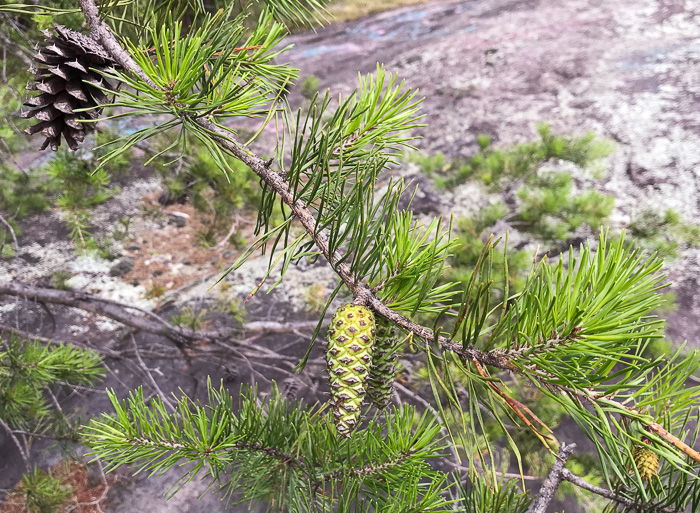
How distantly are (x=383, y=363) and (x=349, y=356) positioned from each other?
2.2 inches

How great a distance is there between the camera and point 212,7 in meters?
0.59

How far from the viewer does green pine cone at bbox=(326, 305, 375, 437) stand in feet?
0.81

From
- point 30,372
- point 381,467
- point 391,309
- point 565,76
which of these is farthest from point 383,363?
point 565,76

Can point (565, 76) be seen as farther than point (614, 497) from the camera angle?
Yes

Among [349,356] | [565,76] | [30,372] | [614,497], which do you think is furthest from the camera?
[565,76]

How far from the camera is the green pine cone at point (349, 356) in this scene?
0.81 ft

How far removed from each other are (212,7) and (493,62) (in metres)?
1.45

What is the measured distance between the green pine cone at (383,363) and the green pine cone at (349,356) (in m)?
0.03

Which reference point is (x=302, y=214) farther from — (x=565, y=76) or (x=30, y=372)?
(x=565, y=76)

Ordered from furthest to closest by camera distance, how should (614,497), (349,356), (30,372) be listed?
(30,372) < (614,497) < (349,356)

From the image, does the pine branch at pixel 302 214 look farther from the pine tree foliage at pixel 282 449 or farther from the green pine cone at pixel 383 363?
the pine tree foliage at pixel 282 449

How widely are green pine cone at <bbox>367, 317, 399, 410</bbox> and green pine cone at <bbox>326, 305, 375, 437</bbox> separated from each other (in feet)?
0.09

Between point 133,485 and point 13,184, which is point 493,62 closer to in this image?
point 13,184

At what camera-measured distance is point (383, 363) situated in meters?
0.30
